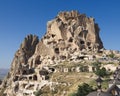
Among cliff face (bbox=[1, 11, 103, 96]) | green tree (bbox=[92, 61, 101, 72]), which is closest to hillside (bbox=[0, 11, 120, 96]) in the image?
cliff face (bbox=[1, 11, 103, 96])

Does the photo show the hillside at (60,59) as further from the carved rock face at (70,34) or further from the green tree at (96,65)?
the green tree at (96,65)

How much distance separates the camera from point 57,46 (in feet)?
473

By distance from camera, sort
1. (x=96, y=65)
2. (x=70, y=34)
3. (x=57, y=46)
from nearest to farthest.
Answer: (x=96, y=65), (x=57, y=46), (x=70, y=34)

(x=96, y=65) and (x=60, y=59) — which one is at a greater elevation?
(x=60, y=59)

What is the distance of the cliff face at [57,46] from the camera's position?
130m

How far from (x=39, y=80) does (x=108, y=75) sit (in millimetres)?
26648

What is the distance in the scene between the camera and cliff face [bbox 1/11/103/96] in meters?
130

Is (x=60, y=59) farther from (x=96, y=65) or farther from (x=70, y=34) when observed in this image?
(x=96, y=65)

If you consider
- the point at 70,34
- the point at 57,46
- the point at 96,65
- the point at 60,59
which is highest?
the point at 70,34

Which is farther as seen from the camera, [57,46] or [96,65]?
[57,46]

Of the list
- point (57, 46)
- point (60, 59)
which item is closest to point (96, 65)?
point (60, 59)

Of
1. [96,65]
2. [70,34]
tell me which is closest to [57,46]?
[70,34]

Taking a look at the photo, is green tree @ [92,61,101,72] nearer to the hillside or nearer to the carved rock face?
the hillside

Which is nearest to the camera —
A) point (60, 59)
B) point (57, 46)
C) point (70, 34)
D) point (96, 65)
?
point (96, 65)
